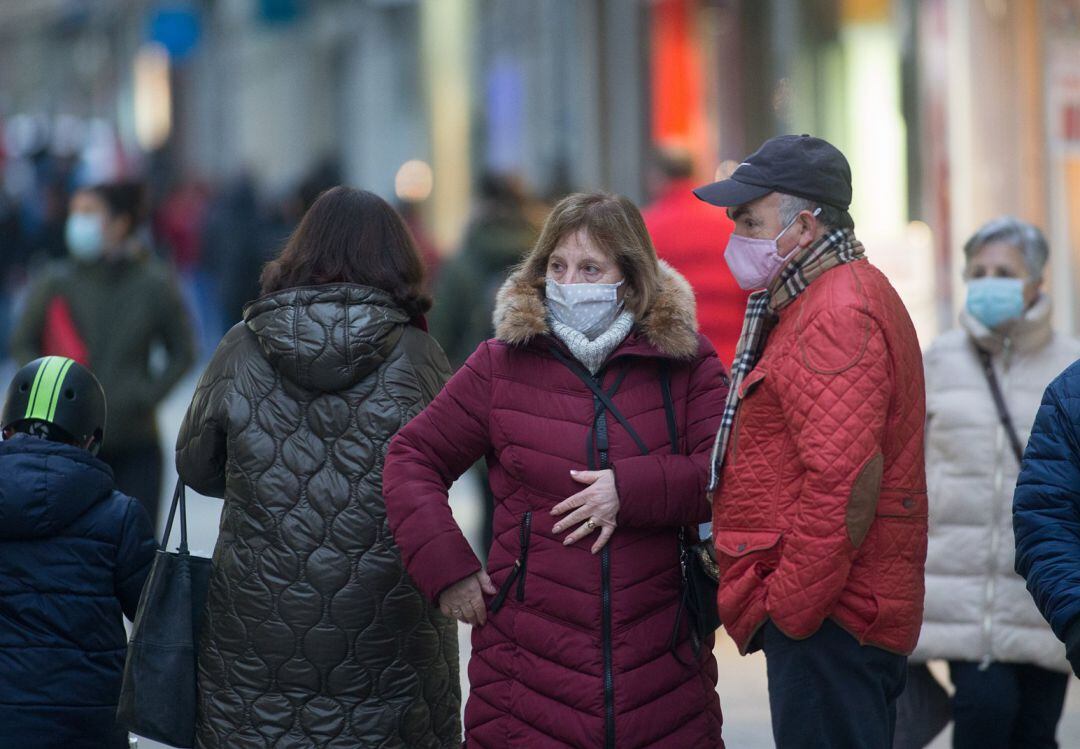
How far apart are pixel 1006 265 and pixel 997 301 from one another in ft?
0.55

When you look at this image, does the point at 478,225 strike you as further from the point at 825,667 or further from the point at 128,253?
the point at 825,667

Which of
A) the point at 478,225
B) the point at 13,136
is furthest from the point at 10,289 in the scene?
the point at 13,136

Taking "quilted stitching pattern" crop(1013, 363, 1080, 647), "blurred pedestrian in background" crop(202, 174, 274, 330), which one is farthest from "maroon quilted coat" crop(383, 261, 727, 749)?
"blurred pedestrian in background" crop(202, 174, 274, 330)

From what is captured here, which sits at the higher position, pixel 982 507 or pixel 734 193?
pixel 734 193

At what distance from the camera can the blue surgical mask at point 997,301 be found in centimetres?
541

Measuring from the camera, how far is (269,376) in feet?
15.9

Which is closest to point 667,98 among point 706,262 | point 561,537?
point 706,262

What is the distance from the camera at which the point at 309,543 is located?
4.79 m

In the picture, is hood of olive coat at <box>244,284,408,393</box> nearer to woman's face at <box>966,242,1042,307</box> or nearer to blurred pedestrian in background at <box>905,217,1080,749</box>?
blurred pedestrian in background at <box>905,217,1080,749</box>

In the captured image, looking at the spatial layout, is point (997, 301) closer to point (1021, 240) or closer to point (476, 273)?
point (1021, 240)

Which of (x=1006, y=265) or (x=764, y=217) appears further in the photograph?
(x=1006, y=265)

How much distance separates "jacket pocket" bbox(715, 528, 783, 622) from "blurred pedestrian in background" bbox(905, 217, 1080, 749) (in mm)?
1260

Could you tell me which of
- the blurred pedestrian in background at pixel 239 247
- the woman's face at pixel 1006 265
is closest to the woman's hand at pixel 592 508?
the woman's face at pixel 1006 265

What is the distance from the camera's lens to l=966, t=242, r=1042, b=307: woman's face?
18.1 feet
